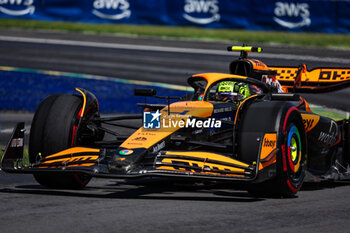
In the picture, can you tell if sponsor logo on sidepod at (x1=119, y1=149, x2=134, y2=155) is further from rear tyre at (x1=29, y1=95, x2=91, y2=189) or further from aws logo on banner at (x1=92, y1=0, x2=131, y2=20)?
aws logo on banner at (x1=92, y1=0, x2=131, y2=20)

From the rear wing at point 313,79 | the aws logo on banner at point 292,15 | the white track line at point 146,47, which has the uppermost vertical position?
the rear wing at point 313,79

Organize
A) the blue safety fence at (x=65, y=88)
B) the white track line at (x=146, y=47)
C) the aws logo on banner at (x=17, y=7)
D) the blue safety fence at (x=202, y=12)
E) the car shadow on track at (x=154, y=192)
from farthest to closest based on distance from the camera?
the aws logo on banner at (x=17, y=7) < the blue safety fence at (x=202, y=12) < the white track line at (x=146, y=47) < the blue safety fence at (x=65, y=88) < the car shadow on track at (x=154, y=192)

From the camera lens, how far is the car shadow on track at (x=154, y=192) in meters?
7.30

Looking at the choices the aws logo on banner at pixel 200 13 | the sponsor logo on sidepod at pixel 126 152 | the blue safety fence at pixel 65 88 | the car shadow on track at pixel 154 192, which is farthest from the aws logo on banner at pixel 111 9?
the sponsor logo on sidepod at pixel 126 152

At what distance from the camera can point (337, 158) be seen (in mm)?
9242

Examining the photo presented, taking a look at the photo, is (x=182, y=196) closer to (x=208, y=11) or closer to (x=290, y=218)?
(x=290, y=218)

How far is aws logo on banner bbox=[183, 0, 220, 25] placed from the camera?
2994 centimetres

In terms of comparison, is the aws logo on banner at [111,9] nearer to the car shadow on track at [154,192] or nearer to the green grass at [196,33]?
the green grass at [196,33]

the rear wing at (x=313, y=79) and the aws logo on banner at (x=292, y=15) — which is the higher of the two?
the rear wing at (x=313, y=79)

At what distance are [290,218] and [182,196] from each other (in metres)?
1.53

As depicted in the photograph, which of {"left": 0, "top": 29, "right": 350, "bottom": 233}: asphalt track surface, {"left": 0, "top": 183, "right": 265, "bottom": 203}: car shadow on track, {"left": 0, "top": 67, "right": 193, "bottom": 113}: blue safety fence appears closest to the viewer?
{"left": 0, "top": 29, "right": 350, "bottom": 233}: asphalt track surface

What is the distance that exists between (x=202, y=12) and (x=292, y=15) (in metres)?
3.96

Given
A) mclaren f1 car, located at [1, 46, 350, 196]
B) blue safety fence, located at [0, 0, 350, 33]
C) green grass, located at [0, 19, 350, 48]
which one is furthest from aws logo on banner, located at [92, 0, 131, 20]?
mclaren f1 car, located at [1, 46, 350, 196]

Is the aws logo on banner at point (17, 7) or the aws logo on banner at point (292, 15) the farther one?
the aws logo on banner at point (17, 7)
